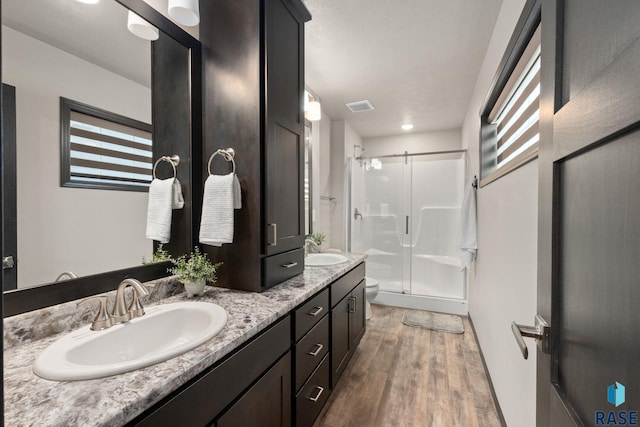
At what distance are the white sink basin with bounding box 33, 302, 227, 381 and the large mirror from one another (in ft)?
0.85

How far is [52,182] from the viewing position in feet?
3.24

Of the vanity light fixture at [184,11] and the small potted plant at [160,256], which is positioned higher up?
the vanity light fixture at [184,11]

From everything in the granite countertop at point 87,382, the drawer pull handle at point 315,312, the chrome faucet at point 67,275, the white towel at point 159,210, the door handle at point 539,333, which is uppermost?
the white towel at point 159,210

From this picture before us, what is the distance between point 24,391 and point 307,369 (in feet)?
3.45

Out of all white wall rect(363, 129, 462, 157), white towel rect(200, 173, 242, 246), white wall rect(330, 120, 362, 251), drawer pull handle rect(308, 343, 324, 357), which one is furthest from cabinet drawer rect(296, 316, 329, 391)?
white wall rect(363, 129, 462, 157)

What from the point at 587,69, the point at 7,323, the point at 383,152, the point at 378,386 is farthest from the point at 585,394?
the point at 383,152

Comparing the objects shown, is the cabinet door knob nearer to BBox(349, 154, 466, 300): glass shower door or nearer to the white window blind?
the white window blind

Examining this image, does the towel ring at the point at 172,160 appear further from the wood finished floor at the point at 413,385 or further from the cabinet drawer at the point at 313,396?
the wood finished floor at the point at 413,385

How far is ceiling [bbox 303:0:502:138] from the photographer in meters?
1.79

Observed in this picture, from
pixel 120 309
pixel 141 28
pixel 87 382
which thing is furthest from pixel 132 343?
pixel 141 28

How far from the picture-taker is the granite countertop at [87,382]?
1.98 ft

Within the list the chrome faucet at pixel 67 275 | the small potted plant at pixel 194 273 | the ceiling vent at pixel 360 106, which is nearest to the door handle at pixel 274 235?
the small potted plant at pixel 194 273

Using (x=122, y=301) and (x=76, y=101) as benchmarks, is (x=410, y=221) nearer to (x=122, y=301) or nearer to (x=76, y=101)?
(x=122, y=301)

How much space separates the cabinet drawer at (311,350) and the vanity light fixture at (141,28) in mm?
1519
